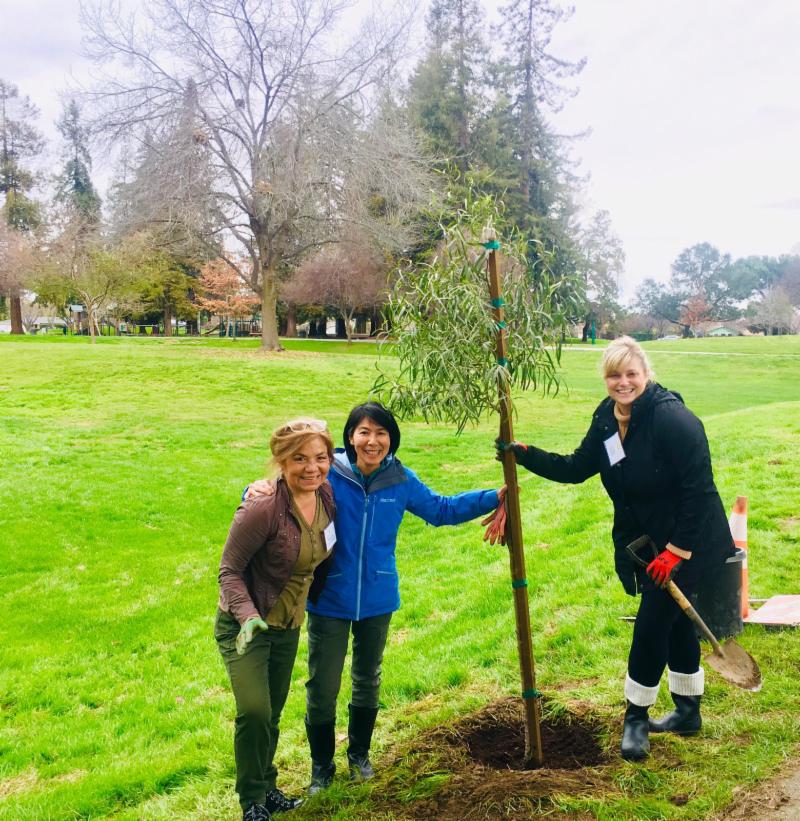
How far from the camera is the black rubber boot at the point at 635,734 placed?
138 inches

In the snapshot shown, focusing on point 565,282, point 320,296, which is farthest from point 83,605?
point 320,296

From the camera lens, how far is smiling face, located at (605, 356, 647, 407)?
3.40 m

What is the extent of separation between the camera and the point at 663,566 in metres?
3.30

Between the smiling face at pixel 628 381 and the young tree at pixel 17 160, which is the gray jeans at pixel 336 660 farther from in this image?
the young tree at pixel 17 160

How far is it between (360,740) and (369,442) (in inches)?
60.5

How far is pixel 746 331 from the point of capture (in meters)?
92.3

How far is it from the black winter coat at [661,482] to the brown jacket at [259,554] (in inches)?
47.5

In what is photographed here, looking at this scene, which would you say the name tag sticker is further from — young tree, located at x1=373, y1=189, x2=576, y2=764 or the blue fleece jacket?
young tree, located at x1=373, y1=189, x2=576, y2=764

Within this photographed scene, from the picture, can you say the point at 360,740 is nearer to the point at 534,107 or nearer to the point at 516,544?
the point at 516,544

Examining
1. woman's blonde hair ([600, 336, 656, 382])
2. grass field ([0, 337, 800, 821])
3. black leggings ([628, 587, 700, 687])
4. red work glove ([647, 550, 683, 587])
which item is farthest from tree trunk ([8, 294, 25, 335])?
red work glove ([647, 550, 683, 587])

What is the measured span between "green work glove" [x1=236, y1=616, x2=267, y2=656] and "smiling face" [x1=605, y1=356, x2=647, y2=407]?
1876 millimetres

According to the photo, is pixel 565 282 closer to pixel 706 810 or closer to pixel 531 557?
pixel 706 810

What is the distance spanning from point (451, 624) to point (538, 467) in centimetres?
288

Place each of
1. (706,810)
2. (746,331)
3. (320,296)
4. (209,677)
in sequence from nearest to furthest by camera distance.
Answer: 1. (706,810)
2. (209,677)
3. (320,296)
4. (746,331)
